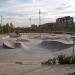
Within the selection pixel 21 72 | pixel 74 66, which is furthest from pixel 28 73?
pixel 74 66

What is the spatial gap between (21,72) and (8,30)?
47860 mm

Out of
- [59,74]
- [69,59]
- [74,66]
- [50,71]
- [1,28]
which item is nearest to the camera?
[59,74]

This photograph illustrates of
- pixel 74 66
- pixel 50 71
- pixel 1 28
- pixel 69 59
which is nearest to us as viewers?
pixel 50 71

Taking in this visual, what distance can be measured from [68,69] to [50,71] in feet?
2.65

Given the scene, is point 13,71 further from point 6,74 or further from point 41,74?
point 41,74

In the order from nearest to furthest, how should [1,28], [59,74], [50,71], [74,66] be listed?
[59,74], [50,71], [74,66], [1,28]

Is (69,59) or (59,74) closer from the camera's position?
(59,74)

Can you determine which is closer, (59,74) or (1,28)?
(59,74)

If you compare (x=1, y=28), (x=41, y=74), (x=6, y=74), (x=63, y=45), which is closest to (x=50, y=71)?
A: (x=41, y=74)

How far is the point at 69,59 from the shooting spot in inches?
372

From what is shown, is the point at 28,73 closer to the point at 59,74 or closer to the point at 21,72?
the point at 21,72

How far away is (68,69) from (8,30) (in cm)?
4783

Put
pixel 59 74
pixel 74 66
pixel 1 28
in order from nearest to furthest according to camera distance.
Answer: pixel 59 74
pixel 74 66
pixel 1 28

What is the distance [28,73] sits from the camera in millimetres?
7633
